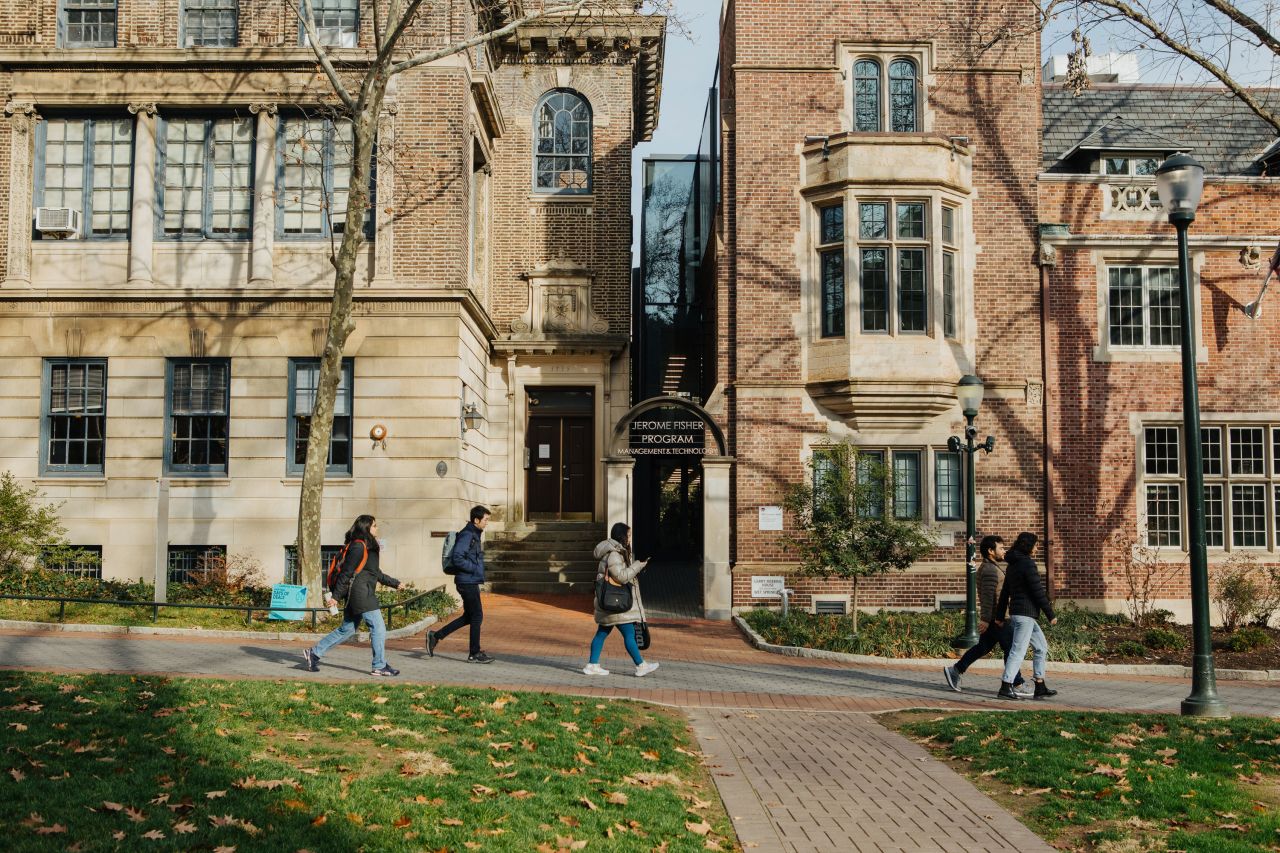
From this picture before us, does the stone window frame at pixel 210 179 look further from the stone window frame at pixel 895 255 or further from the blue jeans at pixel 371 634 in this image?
the blue jeans at pixel 371 634

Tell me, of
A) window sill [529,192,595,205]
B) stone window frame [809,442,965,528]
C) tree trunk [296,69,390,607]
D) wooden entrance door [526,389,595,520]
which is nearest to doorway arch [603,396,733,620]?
stone window frame [809,442,965,528]

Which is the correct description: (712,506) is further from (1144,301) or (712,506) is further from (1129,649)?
(1144,301)

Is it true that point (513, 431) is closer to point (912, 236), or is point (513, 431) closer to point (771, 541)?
point (771, 541)

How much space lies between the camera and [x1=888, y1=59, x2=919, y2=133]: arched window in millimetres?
21234

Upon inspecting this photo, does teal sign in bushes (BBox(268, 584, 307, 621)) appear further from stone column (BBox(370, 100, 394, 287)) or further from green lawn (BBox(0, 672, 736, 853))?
stone column (BBox(370, 100, 394, 287))

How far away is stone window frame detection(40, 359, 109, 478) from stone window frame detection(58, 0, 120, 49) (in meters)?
6.04

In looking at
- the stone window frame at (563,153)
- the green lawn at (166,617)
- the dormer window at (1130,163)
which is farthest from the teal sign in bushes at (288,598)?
the dormer window at (1130,163)

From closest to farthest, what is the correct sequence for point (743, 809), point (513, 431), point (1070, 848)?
point (1070, 848), point (743, 809), point (513, 431)

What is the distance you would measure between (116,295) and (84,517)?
407 cm

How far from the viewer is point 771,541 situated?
2038cm

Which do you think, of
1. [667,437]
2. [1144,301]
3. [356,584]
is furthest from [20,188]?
[1144,301]

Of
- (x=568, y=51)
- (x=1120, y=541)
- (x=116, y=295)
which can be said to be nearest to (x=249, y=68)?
(x=116, y=295)

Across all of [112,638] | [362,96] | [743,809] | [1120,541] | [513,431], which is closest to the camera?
[743,809]

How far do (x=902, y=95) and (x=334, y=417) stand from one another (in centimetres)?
1213
